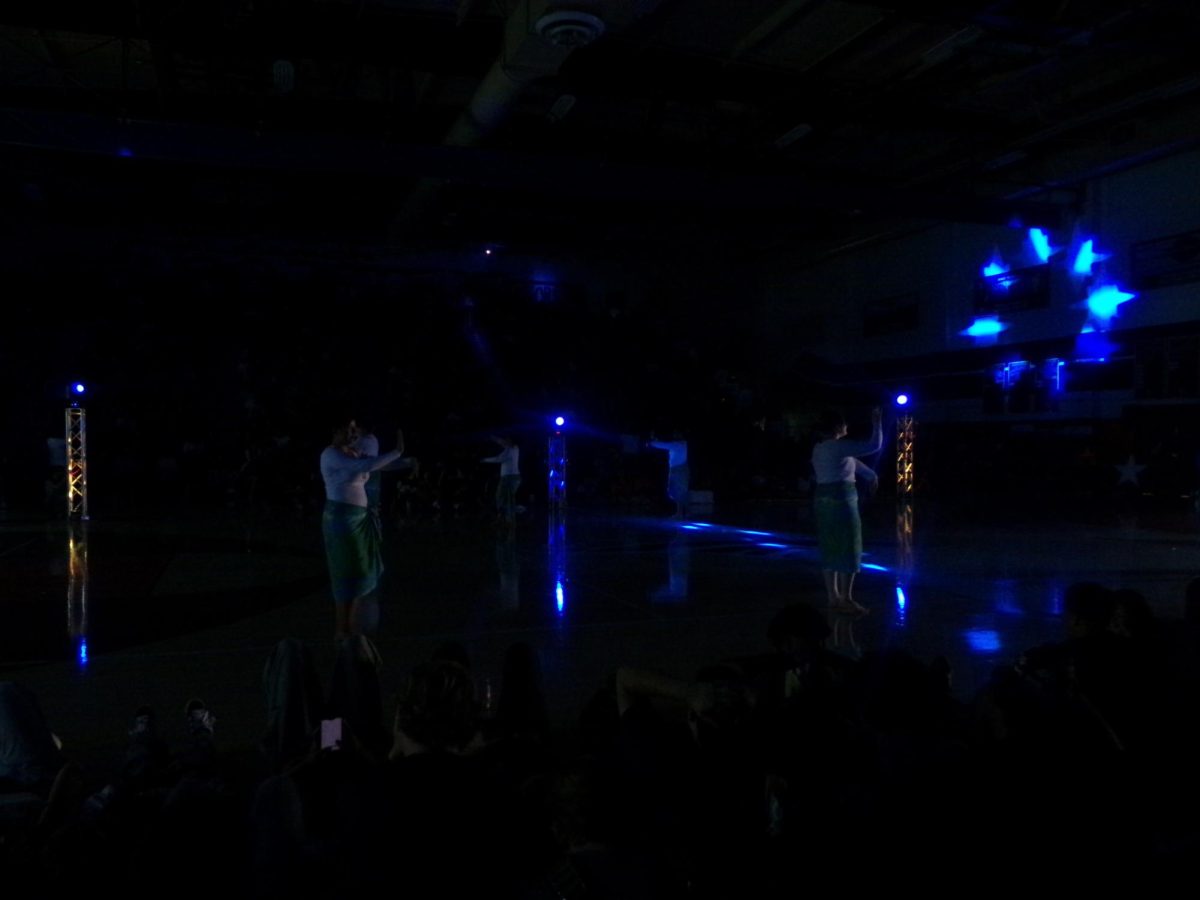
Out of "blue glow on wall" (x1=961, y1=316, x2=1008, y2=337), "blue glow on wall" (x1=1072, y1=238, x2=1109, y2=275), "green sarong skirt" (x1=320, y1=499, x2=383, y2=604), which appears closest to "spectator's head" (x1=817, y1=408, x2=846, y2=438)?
"green sarong skirt" (x1=320, y1=499, x2=383, y2=604)

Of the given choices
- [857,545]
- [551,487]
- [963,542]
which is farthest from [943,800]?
[551,487]

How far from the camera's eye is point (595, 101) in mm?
14828

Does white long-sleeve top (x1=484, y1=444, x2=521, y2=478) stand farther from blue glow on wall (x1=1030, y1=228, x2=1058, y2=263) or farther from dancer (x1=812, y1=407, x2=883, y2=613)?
blue glow on wall (x1=1030, y1=228, x2=1058, y2=263)

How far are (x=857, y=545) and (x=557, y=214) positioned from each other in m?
14.3

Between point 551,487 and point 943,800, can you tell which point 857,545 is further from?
point 551,487

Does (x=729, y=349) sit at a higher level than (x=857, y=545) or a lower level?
higher

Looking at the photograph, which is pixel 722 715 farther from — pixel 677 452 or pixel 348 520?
pixel 677 452

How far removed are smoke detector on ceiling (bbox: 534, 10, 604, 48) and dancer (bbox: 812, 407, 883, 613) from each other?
3969mm

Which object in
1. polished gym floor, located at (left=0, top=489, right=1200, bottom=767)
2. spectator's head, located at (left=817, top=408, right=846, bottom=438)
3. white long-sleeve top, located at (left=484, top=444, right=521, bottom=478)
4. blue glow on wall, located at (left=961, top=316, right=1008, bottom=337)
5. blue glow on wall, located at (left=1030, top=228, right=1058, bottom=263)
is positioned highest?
blue glow on wall, located at (left=1030, top=228, right=1058, bottom=263)

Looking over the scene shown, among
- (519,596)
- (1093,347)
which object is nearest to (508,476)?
(519,596)

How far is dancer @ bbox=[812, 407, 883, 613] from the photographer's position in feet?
25.7

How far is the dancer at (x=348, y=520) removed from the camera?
6387mm

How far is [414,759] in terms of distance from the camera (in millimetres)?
2182

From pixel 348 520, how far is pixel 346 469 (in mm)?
379
